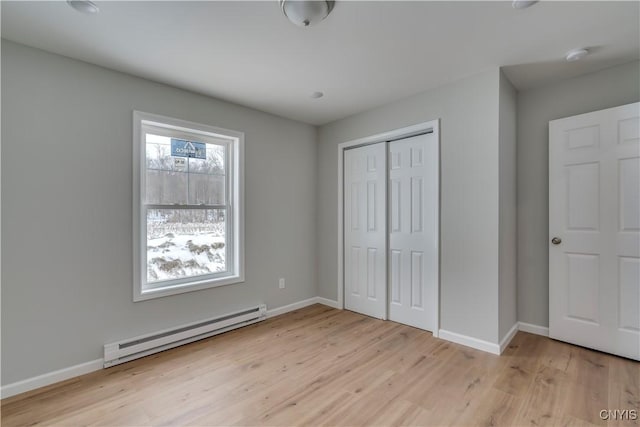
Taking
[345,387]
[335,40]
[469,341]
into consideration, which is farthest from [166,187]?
[469,341]

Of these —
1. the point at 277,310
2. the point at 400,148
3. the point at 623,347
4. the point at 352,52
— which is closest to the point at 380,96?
the point at 400,148

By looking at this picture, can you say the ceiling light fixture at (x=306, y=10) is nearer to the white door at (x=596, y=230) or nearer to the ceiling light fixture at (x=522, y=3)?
the ceiling light fixture at (x=522, y=3)

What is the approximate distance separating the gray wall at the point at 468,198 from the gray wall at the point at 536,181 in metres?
0.73

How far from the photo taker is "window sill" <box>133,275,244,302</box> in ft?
8.50

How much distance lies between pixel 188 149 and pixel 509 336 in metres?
3.60

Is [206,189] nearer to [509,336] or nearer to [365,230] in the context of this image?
[365,230]

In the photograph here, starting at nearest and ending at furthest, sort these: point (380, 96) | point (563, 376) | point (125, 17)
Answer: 1. point (125, 17)
2. point (563, 376)
3. point (380, 96)

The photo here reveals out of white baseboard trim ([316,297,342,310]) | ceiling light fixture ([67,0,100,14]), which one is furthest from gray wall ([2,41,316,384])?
white baseboard trim ([316,297,342,310])

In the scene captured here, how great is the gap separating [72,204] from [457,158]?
3.25m

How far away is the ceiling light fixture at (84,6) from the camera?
1.70 metres

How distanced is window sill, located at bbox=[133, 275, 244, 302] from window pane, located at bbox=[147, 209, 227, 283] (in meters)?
0.13

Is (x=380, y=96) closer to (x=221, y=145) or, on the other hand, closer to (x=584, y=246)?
(x=221, y=145)

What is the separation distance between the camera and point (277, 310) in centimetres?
362

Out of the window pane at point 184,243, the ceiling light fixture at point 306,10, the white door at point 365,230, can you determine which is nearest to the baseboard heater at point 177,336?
the window pane at point 184,243
